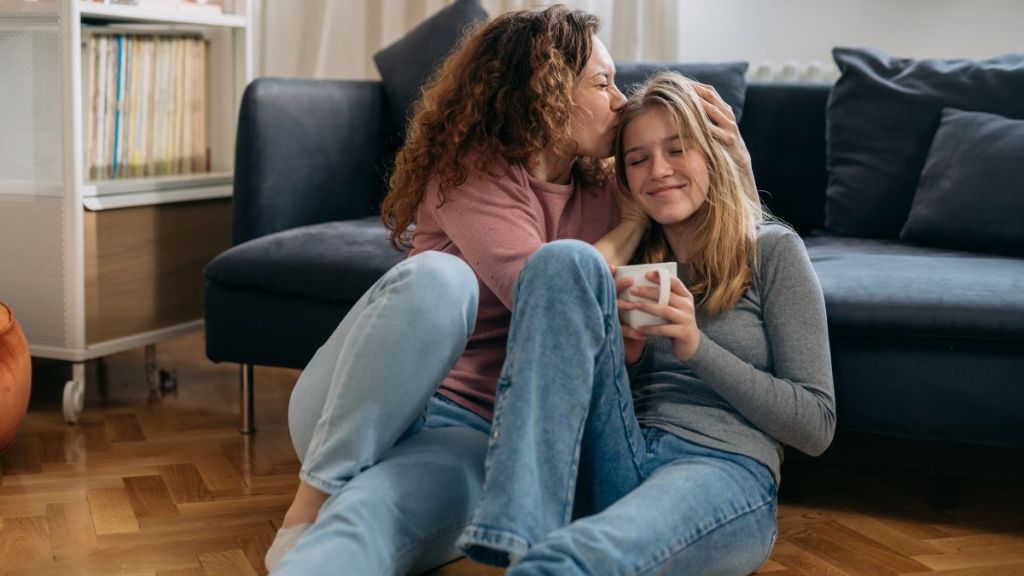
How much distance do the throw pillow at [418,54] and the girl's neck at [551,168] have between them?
892 mm

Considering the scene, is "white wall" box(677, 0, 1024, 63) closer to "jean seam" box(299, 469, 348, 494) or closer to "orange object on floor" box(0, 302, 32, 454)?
"orange object on floor" box(0, 302, 32, 454)

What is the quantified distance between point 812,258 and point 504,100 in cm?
75

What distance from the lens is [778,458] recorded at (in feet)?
4.93

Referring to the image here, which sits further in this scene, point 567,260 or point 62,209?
point 62,209

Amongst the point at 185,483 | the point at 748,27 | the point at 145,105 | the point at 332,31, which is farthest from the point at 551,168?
the point at 332,31

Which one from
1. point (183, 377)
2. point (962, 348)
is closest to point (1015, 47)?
point (962, 348)

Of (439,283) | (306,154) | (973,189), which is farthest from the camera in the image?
(306,154)

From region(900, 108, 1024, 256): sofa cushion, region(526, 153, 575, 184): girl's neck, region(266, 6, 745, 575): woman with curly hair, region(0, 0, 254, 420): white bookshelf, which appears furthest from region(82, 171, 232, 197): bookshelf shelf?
region(900, 108, 1024, 256): sofa cushion

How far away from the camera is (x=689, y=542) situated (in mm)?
1293

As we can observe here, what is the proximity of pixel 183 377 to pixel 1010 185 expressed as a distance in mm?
1774

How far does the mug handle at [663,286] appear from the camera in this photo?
1.37 m

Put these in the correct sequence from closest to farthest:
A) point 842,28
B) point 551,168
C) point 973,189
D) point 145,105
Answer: point 551,168 → point 973,189 → point 145,105 → point 842,28

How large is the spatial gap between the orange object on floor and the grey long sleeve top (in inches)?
44.0

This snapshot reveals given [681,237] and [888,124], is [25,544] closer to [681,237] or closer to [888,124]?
[681,237]
